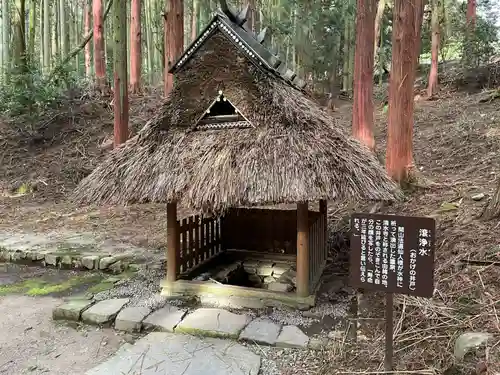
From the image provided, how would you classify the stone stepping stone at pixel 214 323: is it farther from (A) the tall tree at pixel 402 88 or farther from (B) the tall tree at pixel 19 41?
(B) the tall tree at pixel 19 41

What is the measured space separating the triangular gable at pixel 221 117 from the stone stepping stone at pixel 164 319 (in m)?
2.31

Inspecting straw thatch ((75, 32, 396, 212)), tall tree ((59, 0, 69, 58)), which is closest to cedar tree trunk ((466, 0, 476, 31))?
straw thatch ((75, 32, 396, 212))

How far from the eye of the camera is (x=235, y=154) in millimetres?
4867

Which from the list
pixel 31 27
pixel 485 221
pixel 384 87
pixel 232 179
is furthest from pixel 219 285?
pixel 384 87

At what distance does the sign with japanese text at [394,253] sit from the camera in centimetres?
307

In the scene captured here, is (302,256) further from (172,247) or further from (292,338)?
(172,247)

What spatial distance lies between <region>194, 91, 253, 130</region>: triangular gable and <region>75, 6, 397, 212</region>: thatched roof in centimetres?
6

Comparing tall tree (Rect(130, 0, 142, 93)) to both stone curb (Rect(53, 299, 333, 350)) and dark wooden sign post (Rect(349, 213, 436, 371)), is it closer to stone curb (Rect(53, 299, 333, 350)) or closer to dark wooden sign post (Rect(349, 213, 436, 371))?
stone curb (Rect(53, 299, 333, 350))

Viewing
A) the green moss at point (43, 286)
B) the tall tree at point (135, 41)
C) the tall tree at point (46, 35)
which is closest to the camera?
the green moss at point (43, 286)

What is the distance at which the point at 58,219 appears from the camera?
1018 centimetres

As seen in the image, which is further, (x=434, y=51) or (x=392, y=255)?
(x=434, y=51)

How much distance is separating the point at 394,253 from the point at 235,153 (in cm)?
231

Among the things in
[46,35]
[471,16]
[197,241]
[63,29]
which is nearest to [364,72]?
[197,241]

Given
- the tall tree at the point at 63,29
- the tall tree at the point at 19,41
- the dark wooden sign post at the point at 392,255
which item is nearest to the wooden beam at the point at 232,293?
the dark wooden sign post at the point at 392,255
